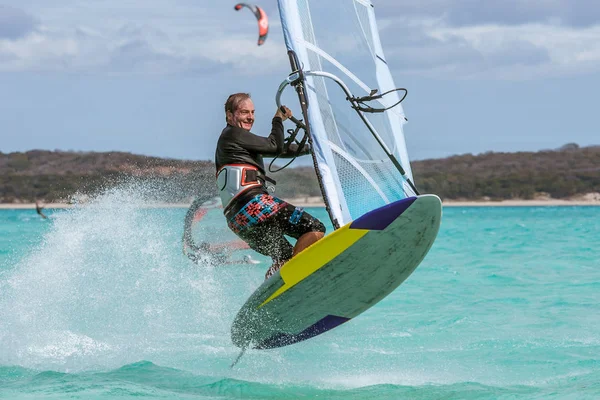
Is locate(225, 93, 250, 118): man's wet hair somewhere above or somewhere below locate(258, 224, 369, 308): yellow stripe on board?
above

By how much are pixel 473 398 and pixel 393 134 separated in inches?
81.9

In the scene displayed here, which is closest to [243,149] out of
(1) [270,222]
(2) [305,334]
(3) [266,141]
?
(3) [266,141]

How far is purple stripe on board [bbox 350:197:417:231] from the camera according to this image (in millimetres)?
5223

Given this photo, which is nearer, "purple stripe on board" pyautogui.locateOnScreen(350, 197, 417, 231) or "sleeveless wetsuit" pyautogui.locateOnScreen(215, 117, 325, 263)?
"purple stripe on board" pyautogui.locateOnScreen(350, 197, 417, 231)

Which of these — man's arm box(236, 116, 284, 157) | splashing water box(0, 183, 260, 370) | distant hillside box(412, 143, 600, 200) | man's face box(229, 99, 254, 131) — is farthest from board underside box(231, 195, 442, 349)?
distant hillside box(412, 143, 600, 200)

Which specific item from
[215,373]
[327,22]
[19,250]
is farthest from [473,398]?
[19,250]

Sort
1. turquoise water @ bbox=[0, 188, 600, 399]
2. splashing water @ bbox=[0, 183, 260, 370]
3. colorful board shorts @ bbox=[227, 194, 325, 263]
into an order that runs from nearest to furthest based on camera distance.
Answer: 1. colorful board shorts @ bbox=[227, 194, 325, 263]
2. turquoise water @ bbox=[0, 188, 600, 399]
3. splashing water @ bbox=[0, 183, 260, 370]

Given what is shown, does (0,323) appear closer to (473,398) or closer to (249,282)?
(473,398)

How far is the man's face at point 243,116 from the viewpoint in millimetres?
5703


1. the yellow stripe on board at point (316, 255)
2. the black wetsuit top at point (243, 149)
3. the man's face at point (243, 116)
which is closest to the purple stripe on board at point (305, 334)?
the yellow stripe on board at point (316, 255)

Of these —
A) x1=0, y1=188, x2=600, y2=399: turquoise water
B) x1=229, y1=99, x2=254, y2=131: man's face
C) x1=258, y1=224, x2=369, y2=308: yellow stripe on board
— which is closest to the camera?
x1=258, y1=224, x2=369, y2=308: yellow stripe on board

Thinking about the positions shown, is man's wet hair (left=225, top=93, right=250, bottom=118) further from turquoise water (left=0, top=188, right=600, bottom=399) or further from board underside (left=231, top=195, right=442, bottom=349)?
turquoise water (left=0, top=188, right=600, bottom=399)

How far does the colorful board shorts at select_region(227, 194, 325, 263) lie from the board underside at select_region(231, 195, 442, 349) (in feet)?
0.69

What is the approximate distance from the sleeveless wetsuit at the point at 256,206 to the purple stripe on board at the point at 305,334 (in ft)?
2.20
